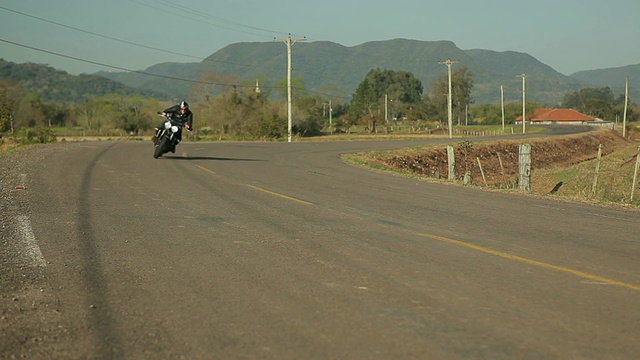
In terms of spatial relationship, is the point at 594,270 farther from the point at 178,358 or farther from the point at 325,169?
the point at 325,169

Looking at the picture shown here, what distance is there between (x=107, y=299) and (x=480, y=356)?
344 cm

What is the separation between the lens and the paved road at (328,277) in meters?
5.39

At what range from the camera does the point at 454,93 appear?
190250mm

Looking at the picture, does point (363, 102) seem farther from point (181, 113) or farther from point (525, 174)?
point (525, 174)

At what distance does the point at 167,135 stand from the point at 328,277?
1819cm

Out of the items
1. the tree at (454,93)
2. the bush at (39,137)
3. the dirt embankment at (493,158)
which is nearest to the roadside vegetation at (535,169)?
the dirt embankment at (493,158)

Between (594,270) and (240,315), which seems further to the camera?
(594,270)

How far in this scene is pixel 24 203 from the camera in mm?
→ 13094

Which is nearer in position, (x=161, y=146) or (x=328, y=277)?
(x=328, y=277)

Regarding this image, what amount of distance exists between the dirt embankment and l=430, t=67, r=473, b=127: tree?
10631 cm

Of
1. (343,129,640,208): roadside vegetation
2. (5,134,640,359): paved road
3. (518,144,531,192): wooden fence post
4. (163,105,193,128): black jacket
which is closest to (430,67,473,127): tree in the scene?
(343,129,640,208): roadside vegetation

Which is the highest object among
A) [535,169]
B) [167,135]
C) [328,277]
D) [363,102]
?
[363,102]

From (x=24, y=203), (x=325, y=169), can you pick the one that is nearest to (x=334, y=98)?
(x=325, y=169)

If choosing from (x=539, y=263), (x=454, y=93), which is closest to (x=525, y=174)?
A: (x=539, y=263)
